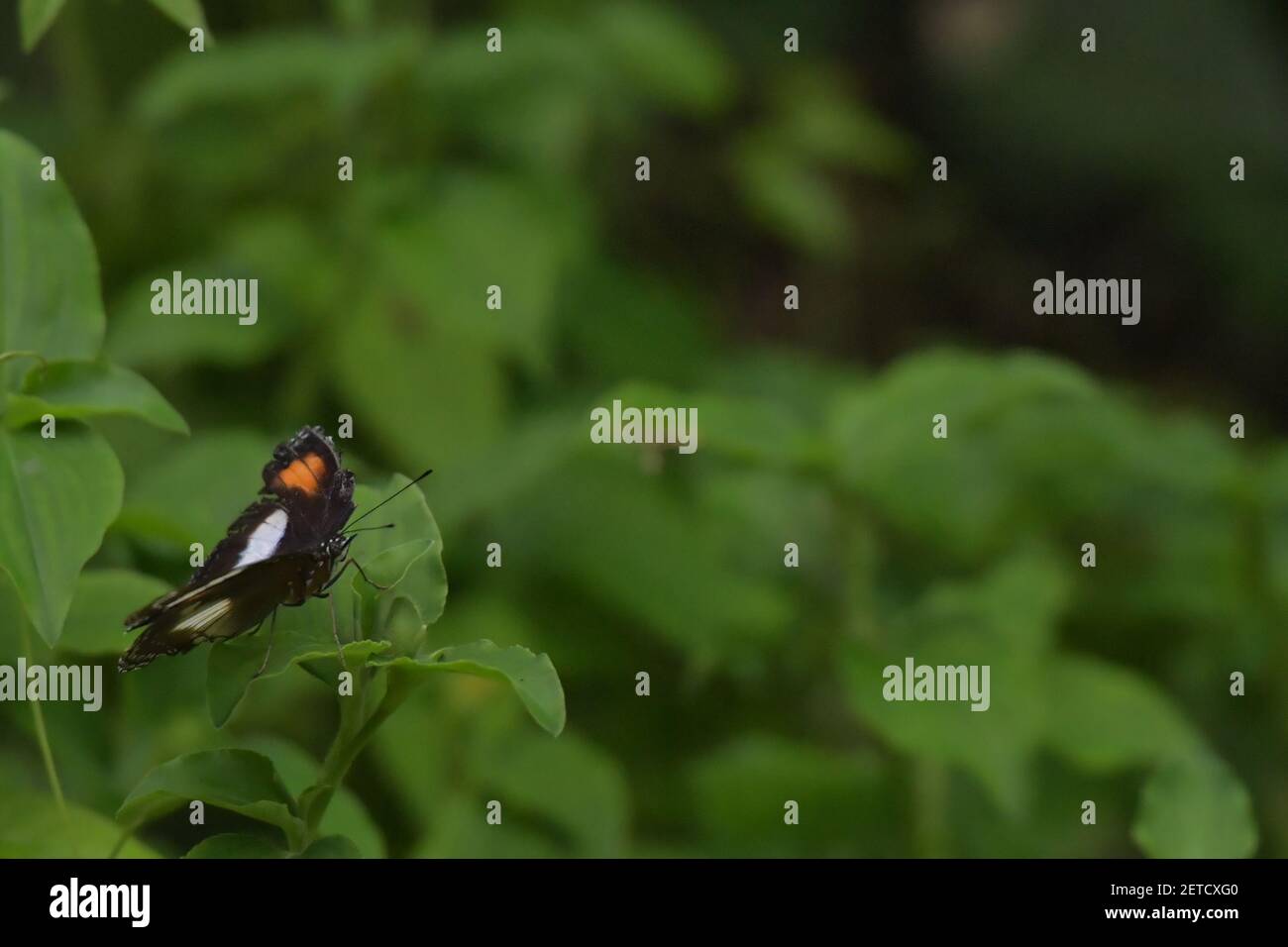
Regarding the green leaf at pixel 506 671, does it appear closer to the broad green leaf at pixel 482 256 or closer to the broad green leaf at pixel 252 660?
the broad green leaf at pixel 252 660

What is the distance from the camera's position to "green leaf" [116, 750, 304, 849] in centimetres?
72

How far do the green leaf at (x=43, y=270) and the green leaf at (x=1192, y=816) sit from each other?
70 cm

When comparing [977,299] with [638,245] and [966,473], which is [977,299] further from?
[966,473]

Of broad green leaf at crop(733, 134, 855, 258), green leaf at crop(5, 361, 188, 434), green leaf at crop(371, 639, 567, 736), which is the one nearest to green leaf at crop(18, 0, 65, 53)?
green leaf at crop(5, 361, 188, 434)

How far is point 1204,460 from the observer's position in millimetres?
1771

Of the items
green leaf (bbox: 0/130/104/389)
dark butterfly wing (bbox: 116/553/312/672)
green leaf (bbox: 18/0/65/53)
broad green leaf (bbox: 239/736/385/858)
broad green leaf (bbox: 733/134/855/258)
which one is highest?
broad green leaf (bbox: 733/134/855/258)

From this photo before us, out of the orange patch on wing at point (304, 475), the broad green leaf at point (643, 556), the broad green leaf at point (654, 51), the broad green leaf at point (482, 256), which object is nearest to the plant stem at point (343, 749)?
the orange patch on wing at point (304, 475)

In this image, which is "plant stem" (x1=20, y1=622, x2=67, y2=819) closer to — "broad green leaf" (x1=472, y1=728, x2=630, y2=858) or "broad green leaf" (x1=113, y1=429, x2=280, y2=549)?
"broad green leaf" (x1=113, y1=429, x2=280, y2=549)

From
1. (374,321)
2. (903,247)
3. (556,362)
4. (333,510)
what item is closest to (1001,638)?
(333,510)

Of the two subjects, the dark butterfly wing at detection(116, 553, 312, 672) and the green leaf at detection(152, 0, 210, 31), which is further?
the green leaf at detection(152, 0, 210, 31)

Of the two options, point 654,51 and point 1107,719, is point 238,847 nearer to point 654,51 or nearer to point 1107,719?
point 1107,719

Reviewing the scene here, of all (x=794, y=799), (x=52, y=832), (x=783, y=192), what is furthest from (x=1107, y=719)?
(x=783, y=192)

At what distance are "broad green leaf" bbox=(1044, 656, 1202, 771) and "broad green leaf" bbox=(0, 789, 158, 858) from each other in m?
0.87
